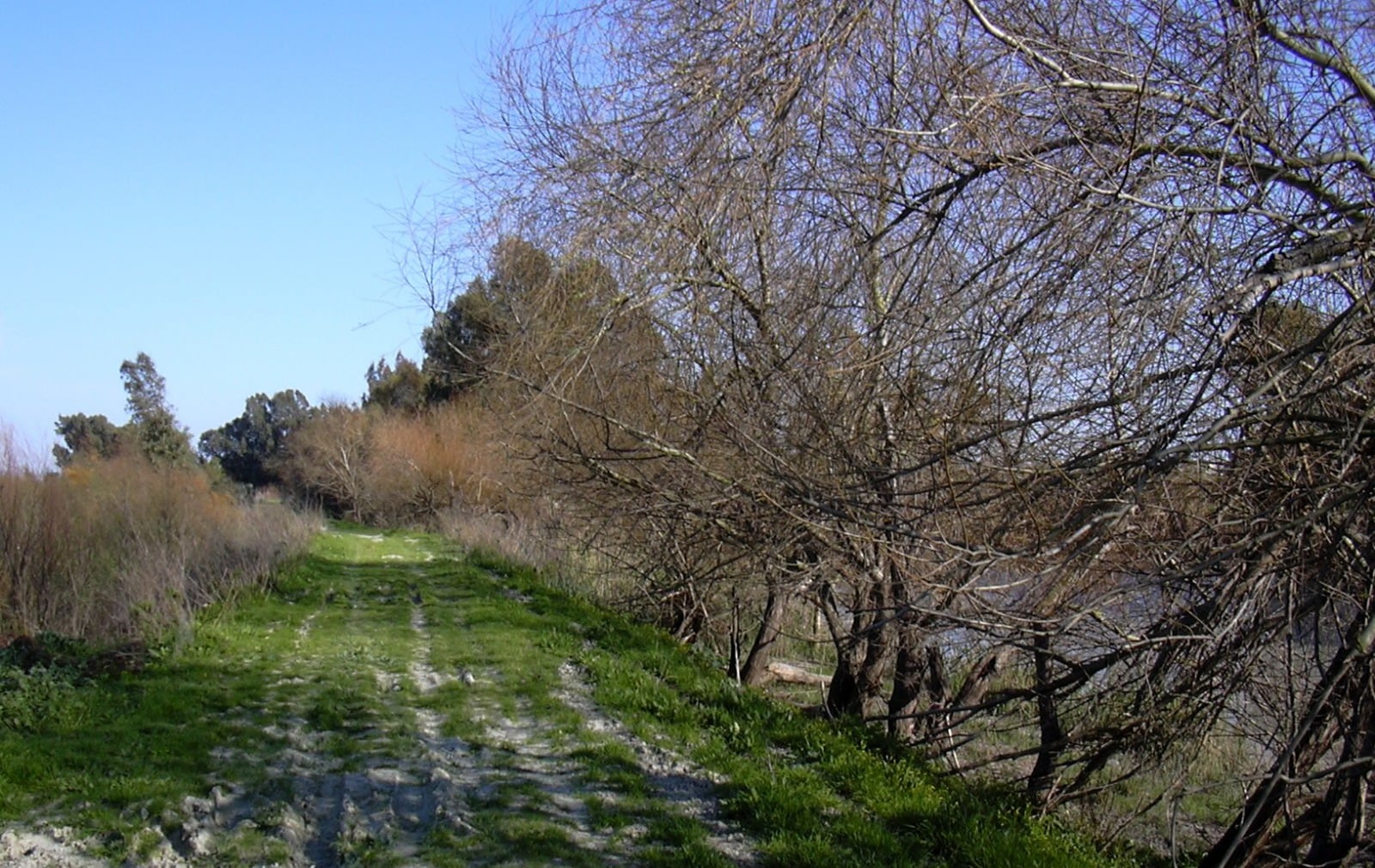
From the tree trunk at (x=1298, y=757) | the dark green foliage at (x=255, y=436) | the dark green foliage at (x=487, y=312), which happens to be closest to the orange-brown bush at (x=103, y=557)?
the dark green foliage at (x=487, y=312)

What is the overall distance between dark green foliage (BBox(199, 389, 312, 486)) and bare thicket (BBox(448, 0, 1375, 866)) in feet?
188

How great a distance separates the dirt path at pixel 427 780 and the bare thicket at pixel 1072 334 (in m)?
1.79

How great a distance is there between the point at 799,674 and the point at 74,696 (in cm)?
803

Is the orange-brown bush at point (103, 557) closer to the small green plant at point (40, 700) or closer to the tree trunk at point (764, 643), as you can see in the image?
the small green plant at point (40, 700)

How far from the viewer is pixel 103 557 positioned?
1336 centimetres

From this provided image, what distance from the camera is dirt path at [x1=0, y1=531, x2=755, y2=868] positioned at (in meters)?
5.31

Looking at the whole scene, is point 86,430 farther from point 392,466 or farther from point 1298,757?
point 1298,757

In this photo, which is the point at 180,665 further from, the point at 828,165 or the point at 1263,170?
the point at 1263,170

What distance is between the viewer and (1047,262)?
4719mm

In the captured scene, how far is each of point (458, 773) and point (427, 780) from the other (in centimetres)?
22

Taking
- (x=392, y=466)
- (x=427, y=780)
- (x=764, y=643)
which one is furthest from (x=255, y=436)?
(x=427, y=780)

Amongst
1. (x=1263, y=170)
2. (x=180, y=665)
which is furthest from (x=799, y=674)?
(x=1263, y=170)

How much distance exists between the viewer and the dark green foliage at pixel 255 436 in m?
60.4

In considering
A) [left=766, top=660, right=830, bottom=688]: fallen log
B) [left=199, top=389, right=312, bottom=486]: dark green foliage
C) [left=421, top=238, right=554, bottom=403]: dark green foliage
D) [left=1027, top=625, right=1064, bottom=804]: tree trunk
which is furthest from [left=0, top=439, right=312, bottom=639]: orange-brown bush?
[left=199, top=389, right=312, bottom=486]: dark green foliage
